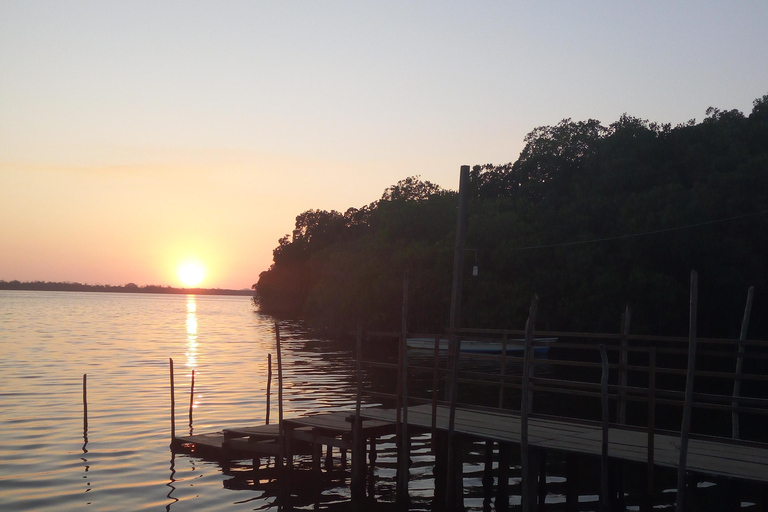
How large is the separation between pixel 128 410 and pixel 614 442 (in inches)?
761

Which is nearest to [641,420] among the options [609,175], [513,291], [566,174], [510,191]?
[513,291]

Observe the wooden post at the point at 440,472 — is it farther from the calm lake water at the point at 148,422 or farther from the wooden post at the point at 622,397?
the wooden post at the point at 622,397

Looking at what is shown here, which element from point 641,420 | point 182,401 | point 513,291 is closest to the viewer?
point 641,420

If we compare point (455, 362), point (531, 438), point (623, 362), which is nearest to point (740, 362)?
point (623, 362)

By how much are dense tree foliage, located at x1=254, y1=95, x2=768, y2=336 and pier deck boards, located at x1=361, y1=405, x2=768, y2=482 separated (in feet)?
78.0

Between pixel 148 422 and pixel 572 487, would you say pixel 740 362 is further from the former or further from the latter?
pixel 148 422

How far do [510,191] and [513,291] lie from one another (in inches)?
884

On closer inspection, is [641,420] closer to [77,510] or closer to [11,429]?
[77,510]

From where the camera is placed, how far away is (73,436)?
21.8 meters

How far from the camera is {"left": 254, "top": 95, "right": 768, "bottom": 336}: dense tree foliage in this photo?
144ft

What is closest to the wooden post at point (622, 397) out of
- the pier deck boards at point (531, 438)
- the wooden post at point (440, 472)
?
the pier deck boards at point (531, 438)

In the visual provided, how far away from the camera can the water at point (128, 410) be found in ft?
52.5

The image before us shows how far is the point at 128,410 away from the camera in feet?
88.1

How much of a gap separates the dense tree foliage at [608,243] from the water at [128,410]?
331 inches
